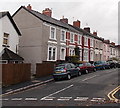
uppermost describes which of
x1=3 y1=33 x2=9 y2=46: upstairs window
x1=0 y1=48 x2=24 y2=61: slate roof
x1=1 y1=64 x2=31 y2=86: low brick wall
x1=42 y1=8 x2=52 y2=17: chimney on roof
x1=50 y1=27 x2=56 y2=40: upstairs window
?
x1=42 y1=8 x2=52 y2=17: chimney on roof

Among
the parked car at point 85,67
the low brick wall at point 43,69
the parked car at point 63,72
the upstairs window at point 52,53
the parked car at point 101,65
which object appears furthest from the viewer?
the parked car at point 101,65

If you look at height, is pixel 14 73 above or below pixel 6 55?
below

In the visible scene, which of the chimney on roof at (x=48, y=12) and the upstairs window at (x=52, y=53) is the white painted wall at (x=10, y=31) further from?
the chimney on roof at (x=48, y=12)

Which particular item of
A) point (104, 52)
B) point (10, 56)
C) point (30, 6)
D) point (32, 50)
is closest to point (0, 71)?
point (10, 56)

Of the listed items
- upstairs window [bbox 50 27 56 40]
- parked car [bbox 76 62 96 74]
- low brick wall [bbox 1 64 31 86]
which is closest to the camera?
low brick wall [bbox 1 64 31 86]

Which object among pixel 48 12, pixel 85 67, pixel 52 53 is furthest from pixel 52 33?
pixel 85 67

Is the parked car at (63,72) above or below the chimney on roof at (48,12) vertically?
below

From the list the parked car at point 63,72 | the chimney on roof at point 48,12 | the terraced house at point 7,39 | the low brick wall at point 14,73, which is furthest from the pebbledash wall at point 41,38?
the parked car at point 63,72

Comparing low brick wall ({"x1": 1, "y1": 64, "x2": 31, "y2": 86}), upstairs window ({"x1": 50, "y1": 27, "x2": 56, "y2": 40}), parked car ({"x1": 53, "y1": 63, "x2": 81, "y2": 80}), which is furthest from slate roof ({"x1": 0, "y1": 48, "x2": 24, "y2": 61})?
upstairs window ({"x1": 50, "y1": 27, "x2": 56, "y2": 40})

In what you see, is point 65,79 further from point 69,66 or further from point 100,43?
point 100,43

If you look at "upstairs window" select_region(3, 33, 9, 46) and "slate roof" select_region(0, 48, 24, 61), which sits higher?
"upstairs window" select_region(3, 33, 9, 46)

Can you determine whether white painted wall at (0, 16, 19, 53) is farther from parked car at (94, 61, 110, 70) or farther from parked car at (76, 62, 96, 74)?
parked car at (94, 61, 110, 70)

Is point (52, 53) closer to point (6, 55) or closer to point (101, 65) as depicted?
point (6, 55)

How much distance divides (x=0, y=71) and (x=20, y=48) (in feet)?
38.9
